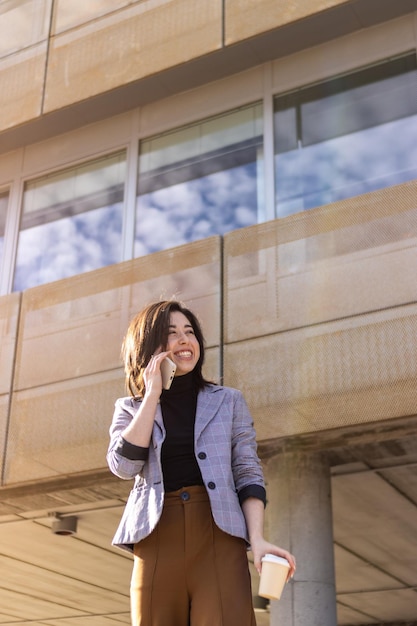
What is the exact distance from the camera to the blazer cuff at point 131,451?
2.93 metres

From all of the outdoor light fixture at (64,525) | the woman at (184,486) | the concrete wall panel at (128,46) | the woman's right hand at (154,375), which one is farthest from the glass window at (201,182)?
the woman's right hand at (154,375)

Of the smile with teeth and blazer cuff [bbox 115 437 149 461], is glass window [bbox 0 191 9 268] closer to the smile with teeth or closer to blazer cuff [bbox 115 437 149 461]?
the smile with teeth

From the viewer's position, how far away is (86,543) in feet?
36.9

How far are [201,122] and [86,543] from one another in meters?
5.59

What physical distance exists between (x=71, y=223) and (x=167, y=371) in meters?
6.68

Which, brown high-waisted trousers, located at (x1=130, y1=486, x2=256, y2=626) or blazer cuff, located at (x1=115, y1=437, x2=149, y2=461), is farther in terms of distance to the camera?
blazer cuff, located at (x1=115, y1=437, x2=149, y2=461)

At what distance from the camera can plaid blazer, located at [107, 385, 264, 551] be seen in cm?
286

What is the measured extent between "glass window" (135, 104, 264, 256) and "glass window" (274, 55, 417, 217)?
329mm

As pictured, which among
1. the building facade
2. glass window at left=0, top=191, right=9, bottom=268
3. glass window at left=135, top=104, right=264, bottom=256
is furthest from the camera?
glass window at left=0, top=191, right=9, bottom=268

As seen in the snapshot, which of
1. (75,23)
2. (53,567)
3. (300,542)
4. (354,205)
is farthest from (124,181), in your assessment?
(53,567)

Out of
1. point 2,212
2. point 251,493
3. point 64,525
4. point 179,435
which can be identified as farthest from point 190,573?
point 2,212

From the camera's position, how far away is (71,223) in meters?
9.48

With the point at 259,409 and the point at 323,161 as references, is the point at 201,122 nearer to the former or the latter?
the point at 323,161

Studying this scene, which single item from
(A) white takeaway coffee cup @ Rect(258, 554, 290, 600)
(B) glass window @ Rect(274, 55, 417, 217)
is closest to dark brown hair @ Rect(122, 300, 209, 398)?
(A) white takeaway coffee cup @ Rect(258, 554, 290, 600)
